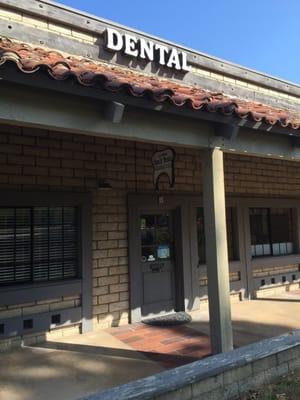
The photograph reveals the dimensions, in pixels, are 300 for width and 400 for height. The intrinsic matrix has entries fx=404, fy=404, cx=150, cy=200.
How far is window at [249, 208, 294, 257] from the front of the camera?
907 centimetres

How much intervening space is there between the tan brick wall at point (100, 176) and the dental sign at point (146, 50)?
1570 mm

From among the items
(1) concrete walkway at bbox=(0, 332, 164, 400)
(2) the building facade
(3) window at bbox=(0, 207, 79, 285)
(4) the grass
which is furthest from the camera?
(3) window at bbox=(0, 207, 79, 285)

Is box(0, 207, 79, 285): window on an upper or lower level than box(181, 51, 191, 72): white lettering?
lower

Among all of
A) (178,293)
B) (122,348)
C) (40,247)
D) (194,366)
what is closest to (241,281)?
(178,293)

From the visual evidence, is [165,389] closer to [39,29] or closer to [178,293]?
[178,293]

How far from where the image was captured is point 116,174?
6645 mm

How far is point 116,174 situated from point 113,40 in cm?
225

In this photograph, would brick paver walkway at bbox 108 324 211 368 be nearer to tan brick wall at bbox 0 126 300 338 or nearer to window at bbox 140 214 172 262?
tan brick wall at bbox 0 126 300 338

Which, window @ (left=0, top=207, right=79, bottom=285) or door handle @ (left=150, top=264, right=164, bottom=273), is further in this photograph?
door handle @ (left=150, top=264, right=164, bottom=273)

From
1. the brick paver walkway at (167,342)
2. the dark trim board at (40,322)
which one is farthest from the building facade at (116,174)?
the brick paver walkway at (167,342)

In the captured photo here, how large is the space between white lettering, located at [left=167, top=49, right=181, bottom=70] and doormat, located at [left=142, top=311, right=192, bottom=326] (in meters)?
4.50

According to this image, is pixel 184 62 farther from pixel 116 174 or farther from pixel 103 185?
pixel 103 185

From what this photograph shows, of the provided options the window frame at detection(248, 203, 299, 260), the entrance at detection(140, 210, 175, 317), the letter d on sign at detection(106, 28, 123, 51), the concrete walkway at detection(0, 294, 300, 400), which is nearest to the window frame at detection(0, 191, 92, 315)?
the concrete walkway at detection(0, 294, 300, 400)

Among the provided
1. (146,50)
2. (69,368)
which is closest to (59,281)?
(69,368)
